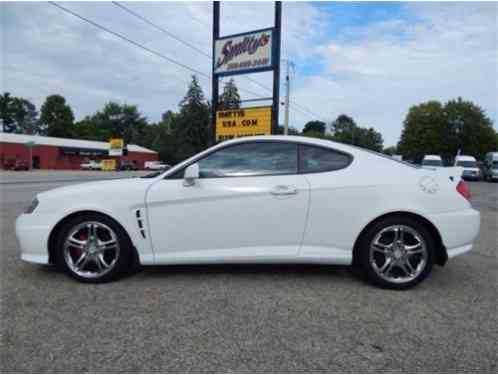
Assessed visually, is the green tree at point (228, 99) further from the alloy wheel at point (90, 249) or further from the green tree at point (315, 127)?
the green tree at point (315, 127)

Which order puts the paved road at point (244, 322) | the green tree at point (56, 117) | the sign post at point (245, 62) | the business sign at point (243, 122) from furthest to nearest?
1. the green tree at point (56, 117)
2. the business sign at point (243, 122)
3. the sign post at point (245, 62)
4. the paved road at point (244, 322)

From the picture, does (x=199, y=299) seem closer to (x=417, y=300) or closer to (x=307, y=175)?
(x=307, y=175)

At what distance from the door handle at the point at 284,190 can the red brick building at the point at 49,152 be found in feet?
148

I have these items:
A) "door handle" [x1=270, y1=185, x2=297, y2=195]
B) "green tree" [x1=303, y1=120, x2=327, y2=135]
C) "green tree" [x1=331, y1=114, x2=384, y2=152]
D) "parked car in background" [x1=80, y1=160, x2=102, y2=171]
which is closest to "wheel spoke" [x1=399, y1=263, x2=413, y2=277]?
"door handle" [x1=270, y1=185, x2=297, y2=195]

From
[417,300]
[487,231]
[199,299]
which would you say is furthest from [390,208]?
[487,231]

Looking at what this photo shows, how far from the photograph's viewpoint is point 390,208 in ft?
9.91

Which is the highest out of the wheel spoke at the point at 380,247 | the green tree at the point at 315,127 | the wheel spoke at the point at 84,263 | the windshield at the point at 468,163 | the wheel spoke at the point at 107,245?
the green tree at the point at 315,127

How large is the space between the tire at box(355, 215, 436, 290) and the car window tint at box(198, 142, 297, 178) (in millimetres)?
961

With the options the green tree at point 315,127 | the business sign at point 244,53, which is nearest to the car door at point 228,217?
the business sign at point 244,53

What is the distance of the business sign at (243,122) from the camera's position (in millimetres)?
10398

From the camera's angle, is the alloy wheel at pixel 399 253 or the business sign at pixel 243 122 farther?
the business sign at pixel 243 122

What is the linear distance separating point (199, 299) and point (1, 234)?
415 centimetres

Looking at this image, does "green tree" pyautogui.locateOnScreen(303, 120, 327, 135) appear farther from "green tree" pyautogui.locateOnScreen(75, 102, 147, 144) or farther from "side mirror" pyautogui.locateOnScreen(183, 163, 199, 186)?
"side mirror" pyautogui.locateOnScreen(183, 163, 199, 186)

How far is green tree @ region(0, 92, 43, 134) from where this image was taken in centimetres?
8094
